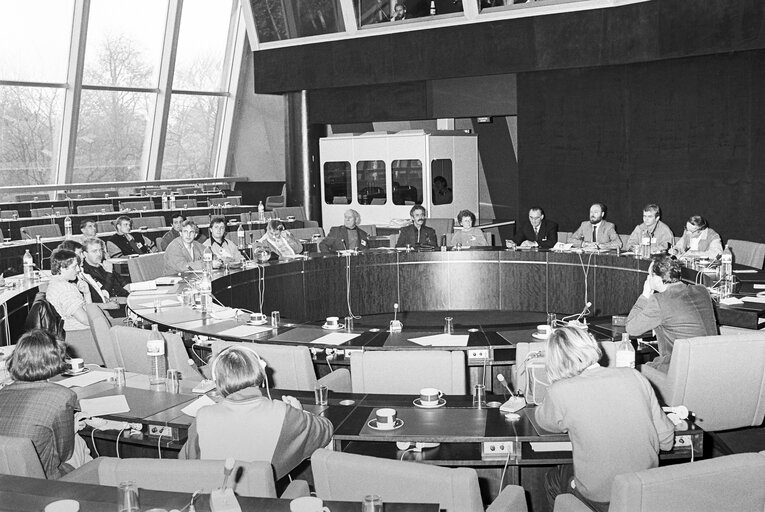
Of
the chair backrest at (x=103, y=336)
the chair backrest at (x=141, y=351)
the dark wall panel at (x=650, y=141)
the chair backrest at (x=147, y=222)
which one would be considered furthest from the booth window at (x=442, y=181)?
the chair backrest at (x=141, y=351)

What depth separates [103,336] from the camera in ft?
19.0

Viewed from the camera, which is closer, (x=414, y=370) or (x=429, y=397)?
(x=429, y=397)

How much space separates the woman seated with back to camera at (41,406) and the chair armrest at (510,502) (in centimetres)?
180

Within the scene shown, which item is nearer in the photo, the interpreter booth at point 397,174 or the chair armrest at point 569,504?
the chair armrest at point 569,504

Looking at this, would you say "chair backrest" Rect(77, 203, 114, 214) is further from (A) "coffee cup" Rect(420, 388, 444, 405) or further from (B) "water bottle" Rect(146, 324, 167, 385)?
(A) "coffee cup" Rect(420, 388, 444, 405)

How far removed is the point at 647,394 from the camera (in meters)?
3.20

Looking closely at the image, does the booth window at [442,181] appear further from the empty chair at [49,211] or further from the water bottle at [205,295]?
the water bottle at [205,295]

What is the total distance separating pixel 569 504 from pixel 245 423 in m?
1.26

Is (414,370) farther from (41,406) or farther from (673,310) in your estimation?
(41,406)

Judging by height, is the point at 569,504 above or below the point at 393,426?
below

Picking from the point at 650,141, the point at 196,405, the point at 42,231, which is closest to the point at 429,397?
the point at 196,405

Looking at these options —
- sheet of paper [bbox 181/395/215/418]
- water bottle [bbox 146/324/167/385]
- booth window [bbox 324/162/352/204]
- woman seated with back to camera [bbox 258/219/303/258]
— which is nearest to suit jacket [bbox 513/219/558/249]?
woman seated with back to camera [bbox 258/219/303/258]

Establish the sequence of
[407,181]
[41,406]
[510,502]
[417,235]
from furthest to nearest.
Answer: [407,181] < [417,235] < [41,406] < [510,502]

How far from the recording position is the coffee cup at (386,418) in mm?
3533
